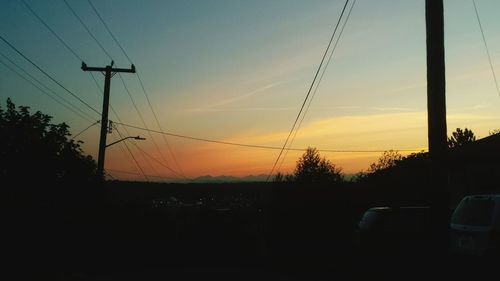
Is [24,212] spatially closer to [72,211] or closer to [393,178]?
[72,211]

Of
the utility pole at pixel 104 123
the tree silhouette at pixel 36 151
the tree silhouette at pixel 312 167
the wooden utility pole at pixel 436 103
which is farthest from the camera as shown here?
the tree silhouette at pixel 312 167

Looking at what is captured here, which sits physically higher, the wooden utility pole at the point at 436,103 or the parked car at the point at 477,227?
the wooden utility pole at the point at 436,103

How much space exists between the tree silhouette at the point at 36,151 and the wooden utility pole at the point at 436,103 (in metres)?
14.5

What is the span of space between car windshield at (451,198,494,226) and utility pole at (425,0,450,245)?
127 cm

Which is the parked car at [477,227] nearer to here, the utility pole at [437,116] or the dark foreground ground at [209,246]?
the dark foreground ground at [209,246]

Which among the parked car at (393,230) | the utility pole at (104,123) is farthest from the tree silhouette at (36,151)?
the parked car at (393,230)

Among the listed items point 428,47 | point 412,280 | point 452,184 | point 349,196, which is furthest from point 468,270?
point 349,196

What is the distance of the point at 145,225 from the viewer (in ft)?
107

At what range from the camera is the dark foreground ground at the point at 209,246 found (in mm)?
13523

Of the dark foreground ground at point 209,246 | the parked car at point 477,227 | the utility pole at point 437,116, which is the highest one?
the utility pole at point 437,116

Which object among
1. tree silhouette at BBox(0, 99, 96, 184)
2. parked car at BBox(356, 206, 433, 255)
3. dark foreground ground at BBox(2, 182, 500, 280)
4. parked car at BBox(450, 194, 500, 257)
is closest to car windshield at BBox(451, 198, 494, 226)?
parked car at BBox(450, 194, 500, 257)

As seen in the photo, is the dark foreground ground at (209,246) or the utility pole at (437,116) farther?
the dark foreground ground at (209,246)

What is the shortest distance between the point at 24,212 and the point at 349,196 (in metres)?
18.6

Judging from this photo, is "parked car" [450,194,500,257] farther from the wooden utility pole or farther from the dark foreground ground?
the wooden utility pole
